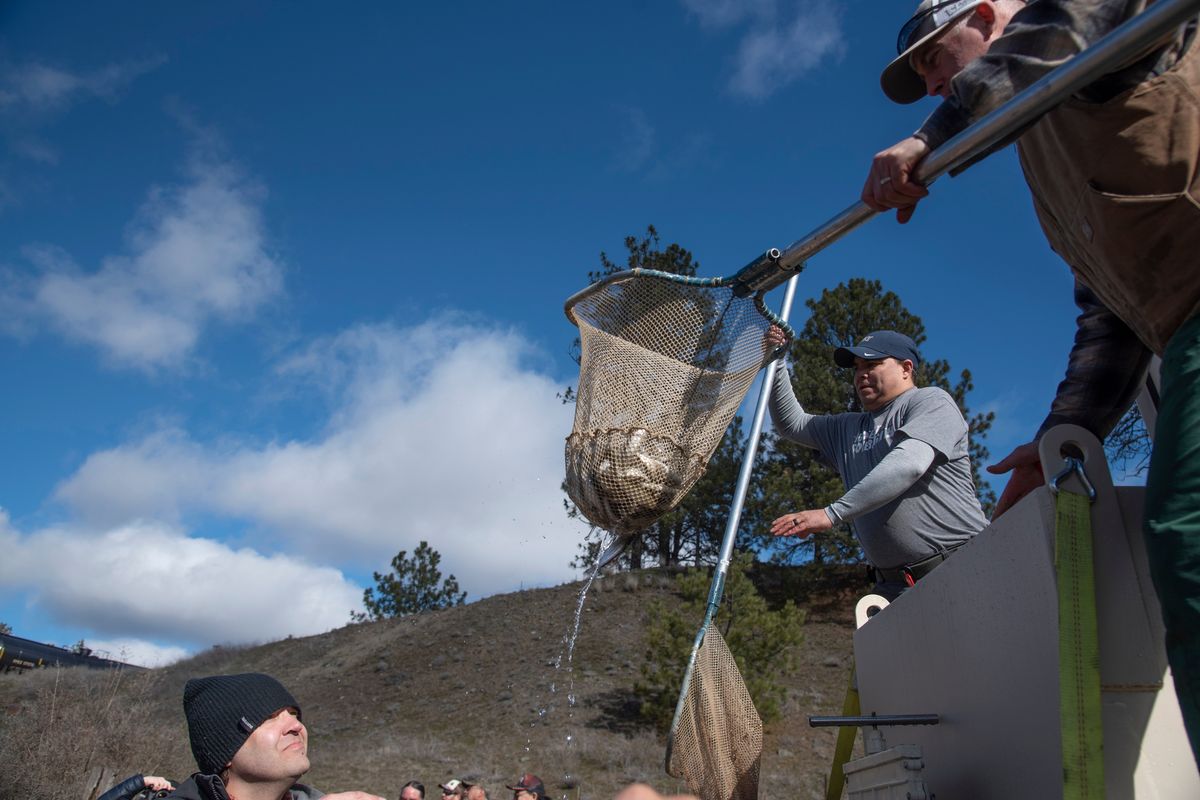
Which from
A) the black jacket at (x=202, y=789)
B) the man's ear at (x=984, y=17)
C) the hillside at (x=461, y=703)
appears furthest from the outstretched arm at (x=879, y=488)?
the hillside at (x=461, y=703)

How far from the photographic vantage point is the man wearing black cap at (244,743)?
2.57 metres

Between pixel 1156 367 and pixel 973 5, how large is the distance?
1.07 metres

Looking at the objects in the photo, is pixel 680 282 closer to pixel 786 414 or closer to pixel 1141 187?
pixel 786 414

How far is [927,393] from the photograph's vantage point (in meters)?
3.27

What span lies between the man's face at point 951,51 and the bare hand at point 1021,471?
81 cm

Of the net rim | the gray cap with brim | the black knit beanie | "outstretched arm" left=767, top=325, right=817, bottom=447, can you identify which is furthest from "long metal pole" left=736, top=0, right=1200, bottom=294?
the black knit beanie

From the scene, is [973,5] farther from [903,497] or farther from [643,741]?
[643,741]

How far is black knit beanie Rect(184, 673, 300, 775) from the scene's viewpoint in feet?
8.47

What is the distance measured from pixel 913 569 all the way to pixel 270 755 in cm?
221

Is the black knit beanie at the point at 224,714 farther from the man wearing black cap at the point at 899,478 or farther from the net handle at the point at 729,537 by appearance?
the man wearing black cap at the point at 899,478

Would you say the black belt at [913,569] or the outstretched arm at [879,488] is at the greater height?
the outstretched arm at [879,488]

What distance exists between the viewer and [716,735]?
9.83 feet

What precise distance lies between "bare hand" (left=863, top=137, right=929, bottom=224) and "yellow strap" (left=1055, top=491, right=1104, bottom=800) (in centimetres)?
66

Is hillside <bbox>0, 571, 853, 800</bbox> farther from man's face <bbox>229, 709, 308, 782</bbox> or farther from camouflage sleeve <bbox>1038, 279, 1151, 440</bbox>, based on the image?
camouflage sleeve <bbox>1038, 279, 1151, 440</bbox>
